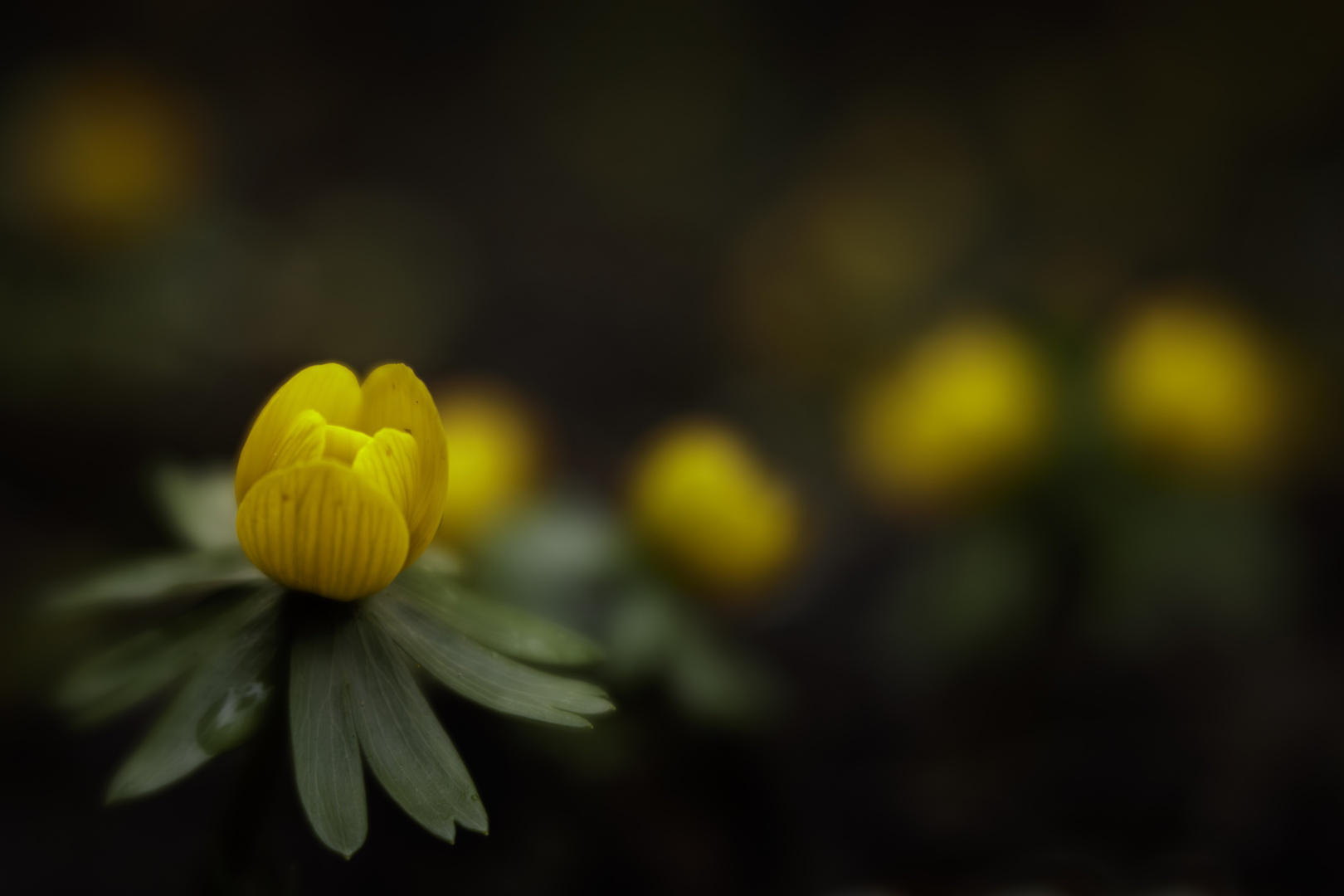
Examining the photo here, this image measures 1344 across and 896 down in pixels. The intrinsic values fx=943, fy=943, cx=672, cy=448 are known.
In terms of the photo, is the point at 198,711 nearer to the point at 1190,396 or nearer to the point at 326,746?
the point at 326,746

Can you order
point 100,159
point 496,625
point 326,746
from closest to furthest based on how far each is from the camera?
point 326,746, point 496,625, point 100,159

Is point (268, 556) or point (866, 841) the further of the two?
point (866, 841)

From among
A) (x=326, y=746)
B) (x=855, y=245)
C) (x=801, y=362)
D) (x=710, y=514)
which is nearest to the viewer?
(x=326, y=746)

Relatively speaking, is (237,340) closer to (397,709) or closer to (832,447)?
(832,447)

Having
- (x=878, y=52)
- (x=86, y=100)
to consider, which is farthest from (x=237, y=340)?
(x=878, y=52)

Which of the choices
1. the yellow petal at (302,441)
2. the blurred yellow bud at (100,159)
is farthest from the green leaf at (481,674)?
the blurred yellow bud at (100,159)

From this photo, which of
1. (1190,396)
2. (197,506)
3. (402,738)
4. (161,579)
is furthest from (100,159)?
(1190,396)

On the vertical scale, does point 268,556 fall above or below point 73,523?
above
